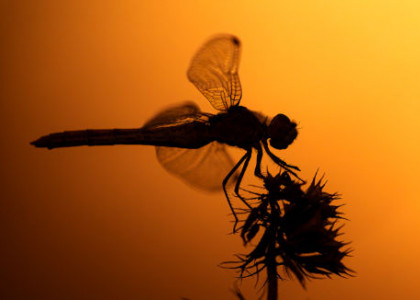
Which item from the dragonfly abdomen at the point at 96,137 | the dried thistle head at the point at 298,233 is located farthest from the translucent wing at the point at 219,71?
the dried thistle head at the point at 298,233

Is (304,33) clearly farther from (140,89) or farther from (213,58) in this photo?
(140,89)

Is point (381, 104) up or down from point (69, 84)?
up

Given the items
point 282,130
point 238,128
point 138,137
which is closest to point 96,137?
point 138,137

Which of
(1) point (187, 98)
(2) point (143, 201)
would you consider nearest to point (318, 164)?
(1) point (187, 98)

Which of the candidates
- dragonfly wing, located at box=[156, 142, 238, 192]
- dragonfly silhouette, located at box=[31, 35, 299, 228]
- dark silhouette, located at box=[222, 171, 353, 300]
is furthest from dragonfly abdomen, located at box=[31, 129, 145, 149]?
dark silhouette, located at box=[222, 171, 353, 300]

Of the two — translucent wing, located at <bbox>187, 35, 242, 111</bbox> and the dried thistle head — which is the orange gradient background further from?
the dried thistle head

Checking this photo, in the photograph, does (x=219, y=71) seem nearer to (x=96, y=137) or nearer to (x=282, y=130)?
(x=282, y=130)

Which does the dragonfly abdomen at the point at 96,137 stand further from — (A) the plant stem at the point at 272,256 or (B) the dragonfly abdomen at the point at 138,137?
(A) the plant stem at the point at 272,256
